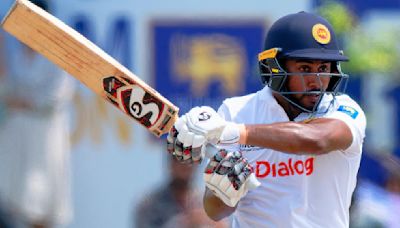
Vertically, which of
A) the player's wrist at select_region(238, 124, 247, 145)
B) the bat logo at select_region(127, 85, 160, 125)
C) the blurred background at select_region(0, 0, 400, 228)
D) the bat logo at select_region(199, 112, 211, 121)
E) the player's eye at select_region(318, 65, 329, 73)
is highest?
the bat logo at select_region(127, 85, 160, 125)

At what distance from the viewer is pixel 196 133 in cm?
362

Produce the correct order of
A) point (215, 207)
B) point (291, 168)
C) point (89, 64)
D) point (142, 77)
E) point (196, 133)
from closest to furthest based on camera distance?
1. point (196, 133)
2. point (89, 64)
3. point (291, 168)
4. point (215, 207)
5. point (142, 77)

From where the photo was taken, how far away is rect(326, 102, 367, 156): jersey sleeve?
155 inches

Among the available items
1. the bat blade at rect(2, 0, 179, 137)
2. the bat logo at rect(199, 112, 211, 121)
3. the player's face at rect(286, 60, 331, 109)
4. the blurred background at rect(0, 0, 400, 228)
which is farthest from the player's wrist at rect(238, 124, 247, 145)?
the blurred background at rect(0, 0, 400, 228)

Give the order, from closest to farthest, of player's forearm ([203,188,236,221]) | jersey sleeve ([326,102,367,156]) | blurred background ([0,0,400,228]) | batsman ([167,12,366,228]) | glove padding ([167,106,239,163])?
glove padding ([167,106,239,163]), batsman ([167,12,366,228]), jersey sleeve ([326,102,367,156]), player's forearm ([203,188,236,221]), blurred background ([0,0,400,228])

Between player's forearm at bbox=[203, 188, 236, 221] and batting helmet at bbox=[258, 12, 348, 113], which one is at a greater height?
batting helmet at bbox=[258, 12, 348, 113]

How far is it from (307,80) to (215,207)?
60 centimetres

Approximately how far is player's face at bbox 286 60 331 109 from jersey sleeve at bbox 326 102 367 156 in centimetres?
10

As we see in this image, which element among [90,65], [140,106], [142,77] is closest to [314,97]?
[140,106]

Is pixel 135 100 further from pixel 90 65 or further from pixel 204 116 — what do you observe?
pixel 204 116

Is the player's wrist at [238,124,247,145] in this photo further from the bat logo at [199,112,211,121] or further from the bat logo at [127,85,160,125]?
the bat logo at [127,85,160,125]

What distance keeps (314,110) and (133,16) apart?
339cm

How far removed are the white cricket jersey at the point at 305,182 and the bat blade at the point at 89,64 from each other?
391mm

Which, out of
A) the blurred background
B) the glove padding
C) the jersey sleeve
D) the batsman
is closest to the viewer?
the glove padding
